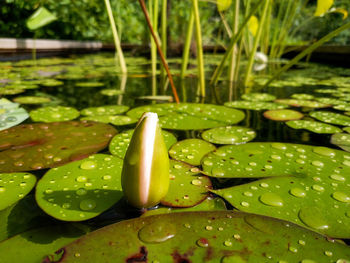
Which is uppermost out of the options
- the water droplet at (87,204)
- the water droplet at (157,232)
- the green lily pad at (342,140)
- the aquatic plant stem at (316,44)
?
the aquatic plant stem at (316,44)

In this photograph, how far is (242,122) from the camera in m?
0.91

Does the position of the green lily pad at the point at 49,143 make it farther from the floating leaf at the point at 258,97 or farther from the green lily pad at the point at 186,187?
the floating leaf at the point at 258,97

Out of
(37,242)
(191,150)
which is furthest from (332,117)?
(37,242)

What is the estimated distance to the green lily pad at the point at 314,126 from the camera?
2.64 ft

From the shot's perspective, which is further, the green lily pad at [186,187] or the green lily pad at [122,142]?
the green lily pad at [122,142]

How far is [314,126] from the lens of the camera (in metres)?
0.85

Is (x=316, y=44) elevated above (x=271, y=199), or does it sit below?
above

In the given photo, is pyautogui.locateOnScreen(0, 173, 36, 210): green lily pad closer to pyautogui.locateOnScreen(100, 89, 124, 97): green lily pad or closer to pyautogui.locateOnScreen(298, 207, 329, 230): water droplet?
pyautogui.locateOnScreen(298, 207, 329, 230): water droplet

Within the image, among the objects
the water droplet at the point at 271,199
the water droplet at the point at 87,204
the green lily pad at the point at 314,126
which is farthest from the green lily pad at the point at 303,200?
the green lily pad at the point at 314,126

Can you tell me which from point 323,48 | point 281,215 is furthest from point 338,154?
point 323,48

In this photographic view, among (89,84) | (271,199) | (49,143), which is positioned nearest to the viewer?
(271,199)

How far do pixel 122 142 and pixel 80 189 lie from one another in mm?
236

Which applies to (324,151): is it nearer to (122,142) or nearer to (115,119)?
(122,142)

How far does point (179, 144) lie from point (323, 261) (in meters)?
0.42
